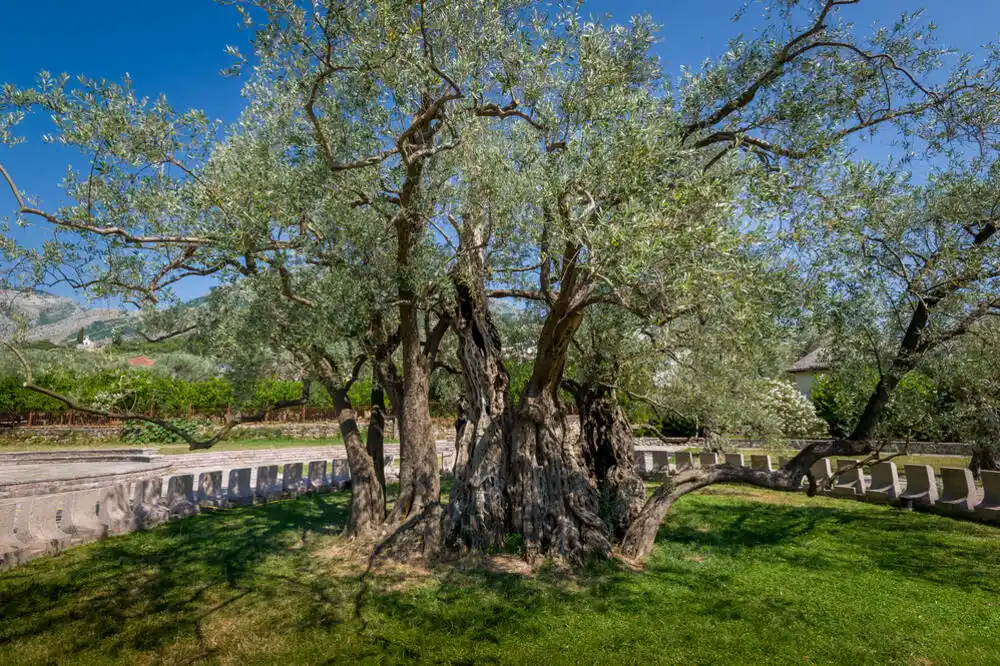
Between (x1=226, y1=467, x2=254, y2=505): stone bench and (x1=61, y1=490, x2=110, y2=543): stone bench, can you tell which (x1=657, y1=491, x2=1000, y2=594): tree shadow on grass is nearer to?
(x1=61, y1=490, x2=110, y2=543): stone bench

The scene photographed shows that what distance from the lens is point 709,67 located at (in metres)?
8.55

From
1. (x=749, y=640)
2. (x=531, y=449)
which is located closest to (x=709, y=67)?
(x=531, y=449)

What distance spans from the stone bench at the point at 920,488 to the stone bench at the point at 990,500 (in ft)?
4.34

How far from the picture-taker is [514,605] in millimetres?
6918

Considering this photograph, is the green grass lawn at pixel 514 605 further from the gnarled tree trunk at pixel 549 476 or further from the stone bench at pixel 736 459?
the stone bench at pixel 736 459

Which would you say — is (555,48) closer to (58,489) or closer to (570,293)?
(570,293)

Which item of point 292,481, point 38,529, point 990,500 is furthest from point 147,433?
point 990,500

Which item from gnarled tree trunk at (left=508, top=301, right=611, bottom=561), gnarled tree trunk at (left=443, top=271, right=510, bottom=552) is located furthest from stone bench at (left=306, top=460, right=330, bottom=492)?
gnarled tree trunk at (left=508, top=301, right=611, bottom=561)

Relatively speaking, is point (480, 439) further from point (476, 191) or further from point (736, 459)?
point (736, 459)

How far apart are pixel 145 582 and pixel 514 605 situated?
208 inches

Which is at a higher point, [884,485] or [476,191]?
[476,191]

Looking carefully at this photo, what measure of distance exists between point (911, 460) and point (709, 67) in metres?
25.4

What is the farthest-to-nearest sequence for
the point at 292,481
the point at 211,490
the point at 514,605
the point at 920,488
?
the point at 292,481 < the point at 211,490 < the point at 920,488 < the point at 514,605

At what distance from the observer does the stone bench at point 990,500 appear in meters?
11.2
